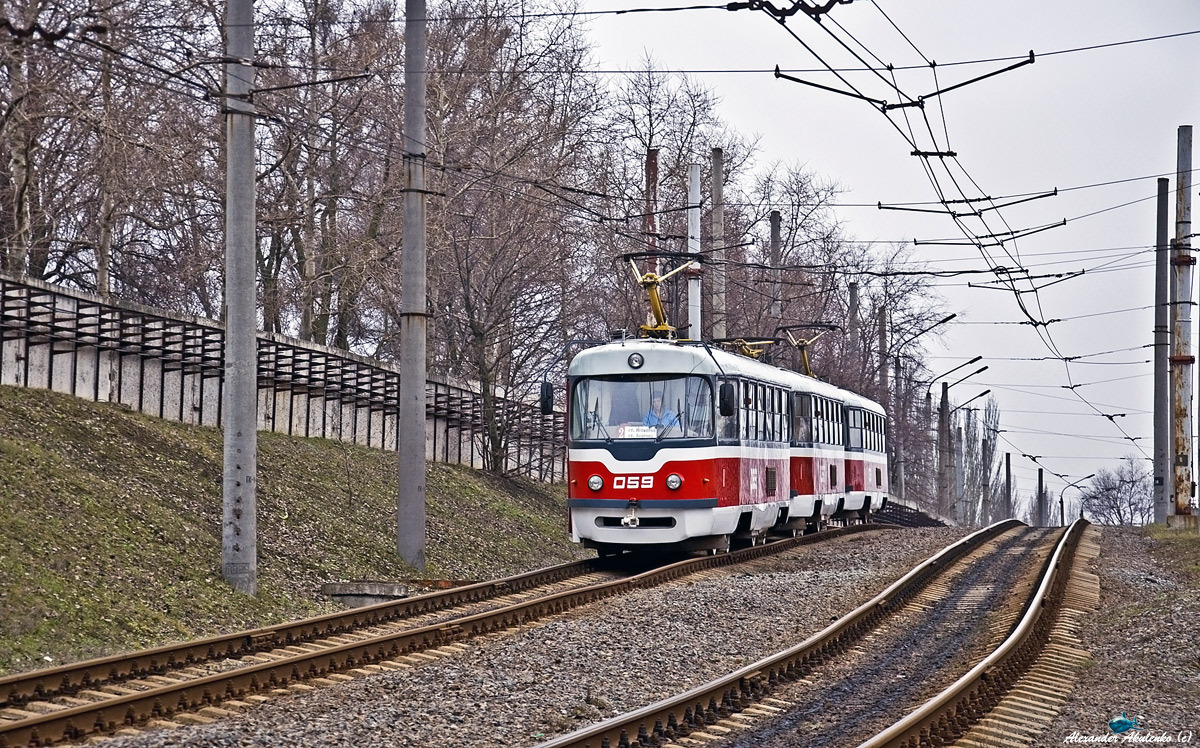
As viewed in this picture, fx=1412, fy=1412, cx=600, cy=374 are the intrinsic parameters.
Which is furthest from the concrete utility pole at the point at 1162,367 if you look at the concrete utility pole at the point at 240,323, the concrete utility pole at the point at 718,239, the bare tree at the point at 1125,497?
the bare tree at the point at 1125,497

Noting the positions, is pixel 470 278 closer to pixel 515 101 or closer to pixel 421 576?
pixel 515 101

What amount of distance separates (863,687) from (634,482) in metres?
8.52

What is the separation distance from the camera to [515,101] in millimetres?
36000

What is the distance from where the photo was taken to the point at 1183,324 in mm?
32469

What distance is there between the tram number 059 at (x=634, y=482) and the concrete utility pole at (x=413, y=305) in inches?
112

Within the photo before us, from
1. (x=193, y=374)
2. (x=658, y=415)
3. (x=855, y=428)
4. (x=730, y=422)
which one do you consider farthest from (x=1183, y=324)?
(x=193, y=374)

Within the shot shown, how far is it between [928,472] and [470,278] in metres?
55.0

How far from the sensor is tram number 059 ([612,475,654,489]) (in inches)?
800

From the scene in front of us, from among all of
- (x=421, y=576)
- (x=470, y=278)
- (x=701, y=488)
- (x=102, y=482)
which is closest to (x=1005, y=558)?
(x=701, y=488)

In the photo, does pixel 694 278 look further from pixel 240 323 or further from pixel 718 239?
pixel 240 323

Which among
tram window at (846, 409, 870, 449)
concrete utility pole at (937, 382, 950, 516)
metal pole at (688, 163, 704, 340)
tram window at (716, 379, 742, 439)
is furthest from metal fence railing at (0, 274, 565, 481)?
concrete utility pole at (937, 382, 950, 516)

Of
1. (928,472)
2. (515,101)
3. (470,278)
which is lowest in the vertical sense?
(928,472)

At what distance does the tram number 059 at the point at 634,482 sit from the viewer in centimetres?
2031

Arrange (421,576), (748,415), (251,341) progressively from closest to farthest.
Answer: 1. (251,341)
2. (421,576)
3. (748,415)
